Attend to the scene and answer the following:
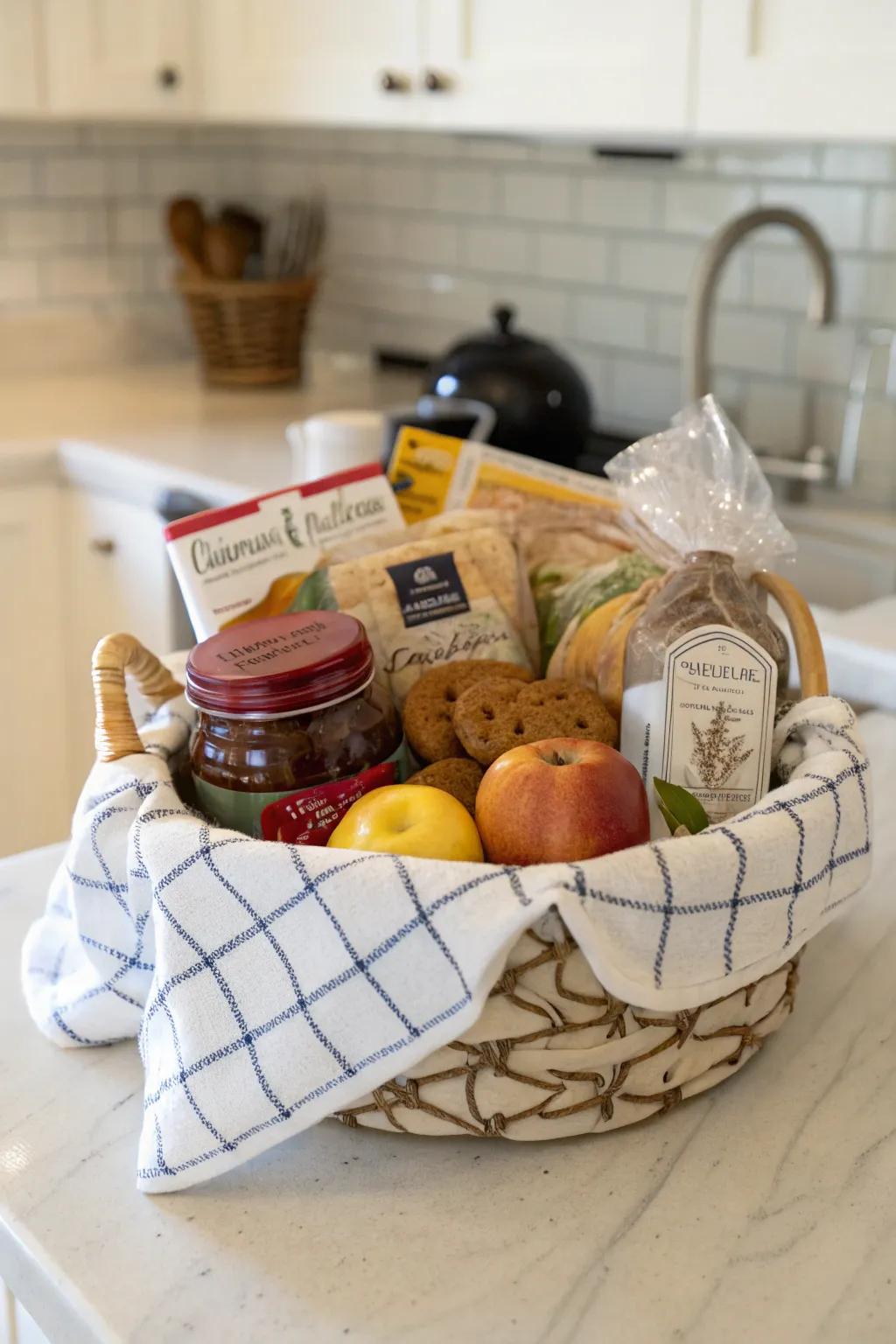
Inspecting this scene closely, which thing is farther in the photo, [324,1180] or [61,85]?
[61,85]

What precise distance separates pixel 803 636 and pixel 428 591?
25 cm

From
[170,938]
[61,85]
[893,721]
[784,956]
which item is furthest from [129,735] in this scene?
[61,85]

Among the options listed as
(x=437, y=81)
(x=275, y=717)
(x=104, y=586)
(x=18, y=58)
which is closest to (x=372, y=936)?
(x=275, y=717)

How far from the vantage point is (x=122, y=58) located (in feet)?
7.64

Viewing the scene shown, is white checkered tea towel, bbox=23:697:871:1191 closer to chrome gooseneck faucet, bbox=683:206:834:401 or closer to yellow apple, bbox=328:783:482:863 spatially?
yellow apple, bbox=328:783:482:863

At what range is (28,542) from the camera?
7.41 ft

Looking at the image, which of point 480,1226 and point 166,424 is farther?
point 166,424

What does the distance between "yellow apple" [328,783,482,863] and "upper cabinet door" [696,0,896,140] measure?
1.06 m

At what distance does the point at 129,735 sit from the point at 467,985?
0.27 m

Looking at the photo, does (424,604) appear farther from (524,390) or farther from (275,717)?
(524,390)

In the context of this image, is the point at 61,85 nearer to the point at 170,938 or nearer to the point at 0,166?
the point at 0,166

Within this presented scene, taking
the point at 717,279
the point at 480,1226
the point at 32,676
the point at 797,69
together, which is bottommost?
the point at 32,676

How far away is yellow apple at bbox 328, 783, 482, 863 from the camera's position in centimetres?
69

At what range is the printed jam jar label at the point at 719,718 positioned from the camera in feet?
2.49
